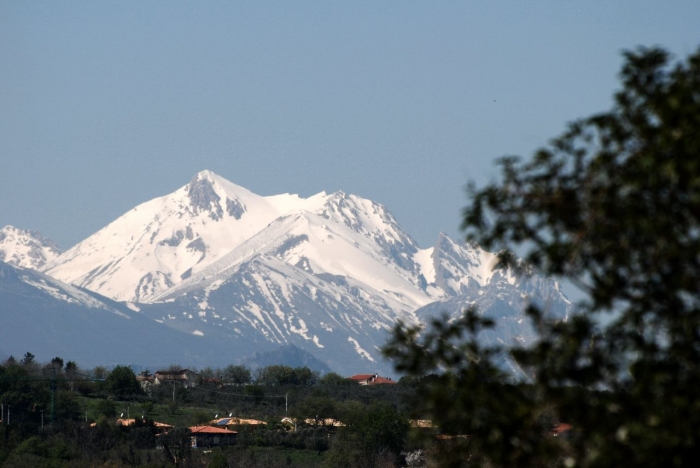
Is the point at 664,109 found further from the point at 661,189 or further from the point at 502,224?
the point at 502,224

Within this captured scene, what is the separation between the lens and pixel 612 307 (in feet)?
43.0

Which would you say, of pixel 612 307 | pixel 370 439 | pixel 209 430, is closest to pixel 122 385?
pixel 209 430

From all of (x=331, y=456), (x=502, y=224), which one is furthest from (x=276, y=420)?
(x=502, y=224)

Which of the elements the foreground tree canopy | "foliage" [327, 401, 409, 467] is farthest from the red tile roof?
the foreground tree canopy

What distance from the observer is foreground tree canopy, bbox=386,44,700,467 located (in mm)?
12367

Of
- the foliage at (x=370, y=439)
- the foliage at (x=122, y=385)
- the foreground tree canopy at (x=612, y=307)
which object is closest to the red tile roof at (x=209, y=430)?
the foliage at (x=370, y=439)

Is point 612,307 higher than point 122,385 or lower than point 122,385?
lower

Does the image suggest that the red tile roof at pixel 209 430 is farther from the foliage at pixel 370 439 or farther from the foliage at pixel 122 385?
the foliage at pixel 122 385

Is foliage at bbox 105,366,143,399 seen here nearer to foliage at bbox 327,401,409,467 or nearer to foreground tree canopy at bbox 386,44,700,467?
foliage at bbox 327,401,409,467

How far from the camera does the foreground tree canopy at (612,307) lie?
1237cm

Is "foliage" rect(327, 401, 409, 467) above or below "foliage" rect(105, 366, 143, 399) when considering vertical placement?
below

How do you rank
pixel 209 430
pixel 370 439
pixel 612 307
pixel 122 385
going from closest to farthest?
pixel 612 307 < pixel 370 439 < pixel 209 430 < pixel 122 385

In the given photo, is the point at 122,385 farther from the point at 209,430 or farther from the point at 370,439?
the point at 370,439

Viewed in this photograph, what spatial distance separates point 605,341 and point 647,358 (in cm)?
79
